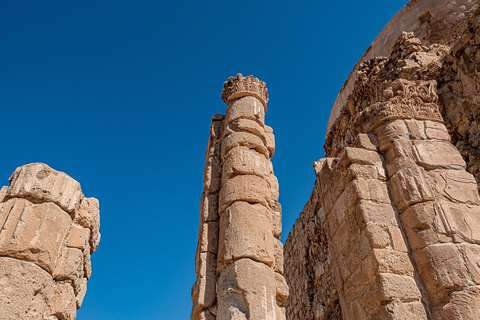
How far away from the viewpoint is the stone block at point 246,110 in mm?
6371

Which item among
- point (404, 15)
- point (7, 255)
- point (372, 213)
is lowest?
point (7, 255)

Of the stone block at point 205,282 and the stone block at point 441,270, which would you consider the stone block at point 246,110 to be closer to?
the stone block at point 205,282

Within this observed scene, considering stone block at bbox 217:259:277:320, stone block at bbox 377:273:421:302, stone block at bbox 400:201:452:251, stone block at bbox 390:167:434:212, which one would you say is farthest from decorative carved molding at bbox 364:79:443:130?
stone block at bbox 217:259:277:320

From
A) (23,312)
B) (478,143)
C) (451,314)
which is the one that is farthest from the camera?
(478,143)

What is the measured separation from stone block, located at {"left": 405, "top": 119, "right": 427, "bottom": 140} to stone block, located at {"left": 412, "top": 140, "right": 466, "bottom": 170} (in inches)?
4.4

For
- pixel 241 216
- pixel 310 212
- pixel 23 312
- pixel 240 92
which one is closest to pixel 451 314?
pixel 241 216

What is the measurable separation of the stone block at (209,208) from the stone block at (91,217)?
5.07 feet

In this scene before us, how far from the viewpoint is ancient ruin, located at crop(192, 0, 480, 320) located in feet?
12.9

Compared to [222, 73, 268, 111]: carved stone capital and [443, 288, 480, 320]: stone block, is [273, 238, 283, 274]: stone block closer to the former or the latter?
[443, 288, 480, 320]: stone block

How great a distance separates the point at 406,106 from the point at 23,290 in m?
5.00

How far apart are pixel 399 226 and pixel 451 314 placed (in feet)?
3.53

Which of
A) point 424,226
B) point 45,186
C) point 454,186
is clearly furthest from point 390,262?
point 45,186

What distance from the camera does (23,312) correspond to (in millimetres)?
3137

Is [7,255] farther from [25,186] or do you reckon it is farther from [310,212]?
[310,212]
